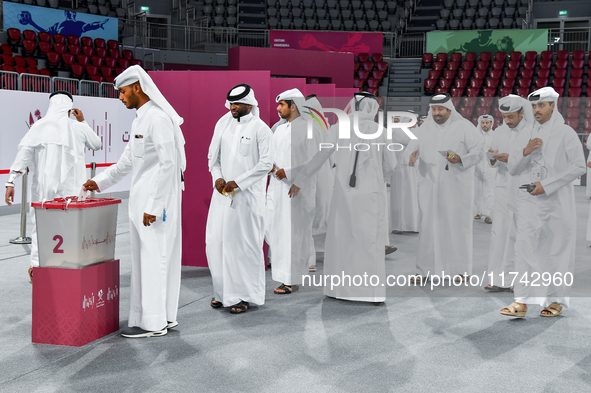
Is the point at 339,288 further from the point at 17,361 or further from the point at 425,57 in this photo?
the point at 425,57

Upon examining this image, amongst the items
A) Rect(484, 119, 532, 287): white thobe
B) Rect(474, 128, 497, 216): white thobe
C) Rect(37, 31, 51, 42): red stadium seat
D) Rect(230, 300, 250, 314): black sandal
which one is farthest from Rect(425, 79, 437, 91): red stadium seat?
Rect(230, 300, 250, 314): black sandal

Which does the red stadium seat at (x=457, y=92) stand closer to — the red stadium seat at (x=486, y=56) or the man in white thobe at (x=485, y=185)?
the red stadium seat at (x=486, y=56)

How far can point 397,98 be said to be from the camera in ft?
60.8

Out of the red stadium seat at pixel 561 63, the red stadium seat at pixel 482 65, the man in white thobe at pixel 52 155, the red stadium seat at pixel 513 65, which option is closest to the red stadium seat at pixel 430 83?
the red stadium seat at pixel 482 65

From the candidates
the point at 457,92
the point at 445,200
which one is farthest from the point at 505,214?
the point at 457,92

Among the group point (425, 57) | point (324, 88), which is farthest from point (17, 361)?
point (425, 57)

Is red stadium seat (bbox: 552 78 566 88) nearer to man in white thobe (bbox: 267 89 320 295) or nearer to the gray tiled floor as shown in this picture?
the gray tiled floor

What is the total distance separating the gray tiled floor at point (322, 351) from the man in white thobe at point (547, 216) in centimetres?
24

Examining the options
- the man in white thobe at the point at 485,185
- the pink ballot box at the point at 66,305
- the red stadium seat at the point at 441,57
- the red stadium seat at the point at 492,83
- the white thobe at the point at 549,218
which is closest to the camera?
the pink ballot box at the point at 66,305

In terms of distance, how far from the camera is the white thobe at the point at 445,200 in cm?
562

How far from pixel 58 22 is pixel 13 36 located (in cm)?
168

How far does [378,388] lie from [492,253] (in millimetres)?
2676

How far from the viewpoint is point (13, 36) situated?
14039mm

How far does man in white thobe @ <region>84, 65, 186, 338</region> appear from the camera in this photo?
150 inches
